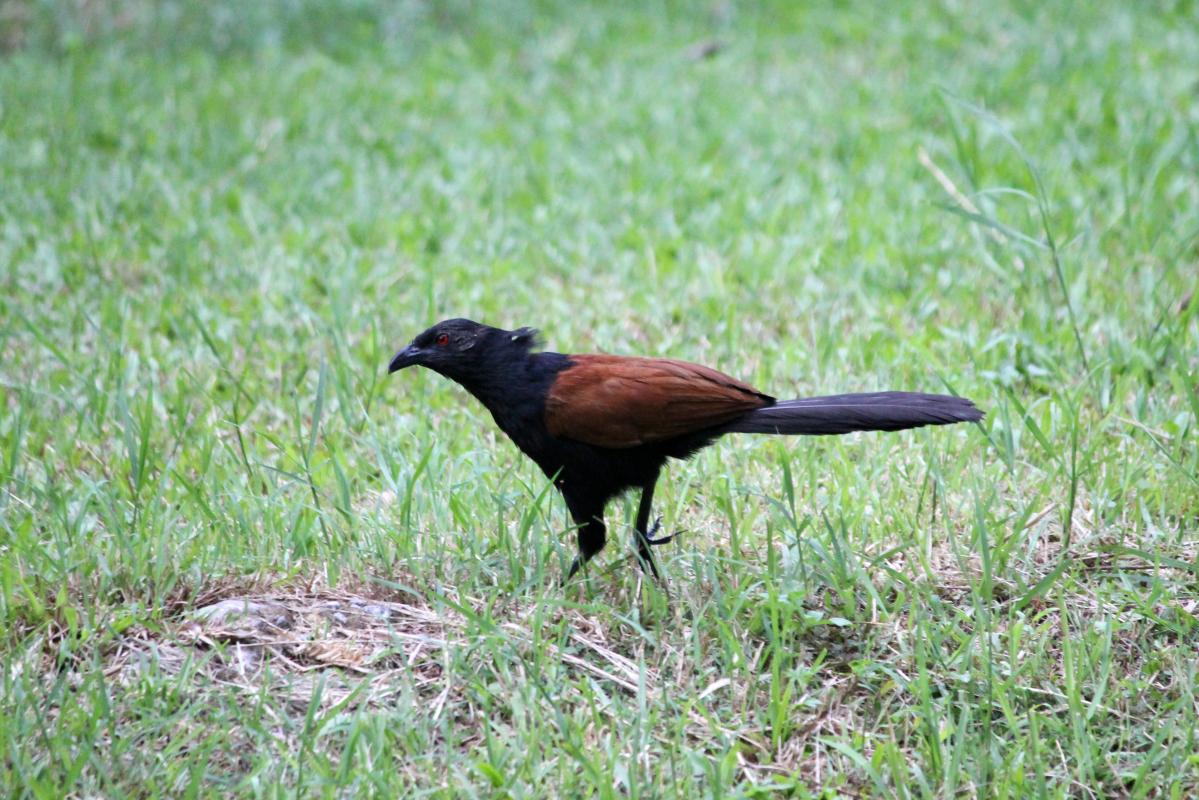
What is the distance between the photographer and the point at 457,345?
135 inches

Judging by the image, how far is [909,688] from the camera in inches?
112

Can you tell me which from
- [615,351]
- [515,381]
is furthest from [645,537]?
[615,351]

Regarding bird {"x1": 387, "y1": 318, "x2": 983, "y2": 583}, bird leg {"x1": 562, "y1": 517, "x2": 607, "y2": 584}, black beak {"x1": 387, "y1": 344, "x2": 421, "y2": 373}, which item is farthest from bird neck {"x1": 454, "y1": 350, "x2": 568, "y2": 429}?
bird leg {"x1": 562, "y1": 517, "x2": 607, "y2": 584}

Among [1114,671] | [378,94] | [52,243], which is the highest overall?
[378,94]

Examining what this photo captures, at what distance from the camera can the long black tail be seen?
9.71 feet

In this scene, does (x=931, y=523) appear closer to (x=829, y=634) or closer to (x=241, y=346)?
(x=829, y=634)

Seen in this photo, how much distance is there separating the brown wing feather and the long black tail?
2.2 inches

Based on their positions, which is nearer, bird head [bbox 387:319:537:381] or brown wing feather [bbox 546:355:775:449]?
brown wing feather [bbox 546:355:775:449]

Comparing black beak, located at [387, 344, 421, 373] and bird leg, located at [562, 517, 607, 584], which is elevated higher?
black beak, located at [387, 344, 421, 373]

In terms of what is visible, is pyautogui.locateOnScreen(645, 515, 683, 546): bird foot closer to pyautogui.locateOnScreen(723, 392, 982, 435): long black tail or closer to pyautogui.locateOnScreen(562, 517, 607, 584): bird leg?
pyautogui.locateOnScreen(562, 517, 607, 584): bird leg

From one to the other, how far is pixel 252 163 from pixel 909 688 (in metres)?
5.48

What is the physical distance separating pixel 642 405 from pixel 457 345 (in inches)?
23.5

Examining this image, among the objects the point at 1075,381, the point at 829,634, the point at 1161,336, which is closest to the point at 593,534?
the point at 829,634

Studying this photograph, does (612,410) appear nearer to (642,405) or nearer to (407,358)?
(642,405)
